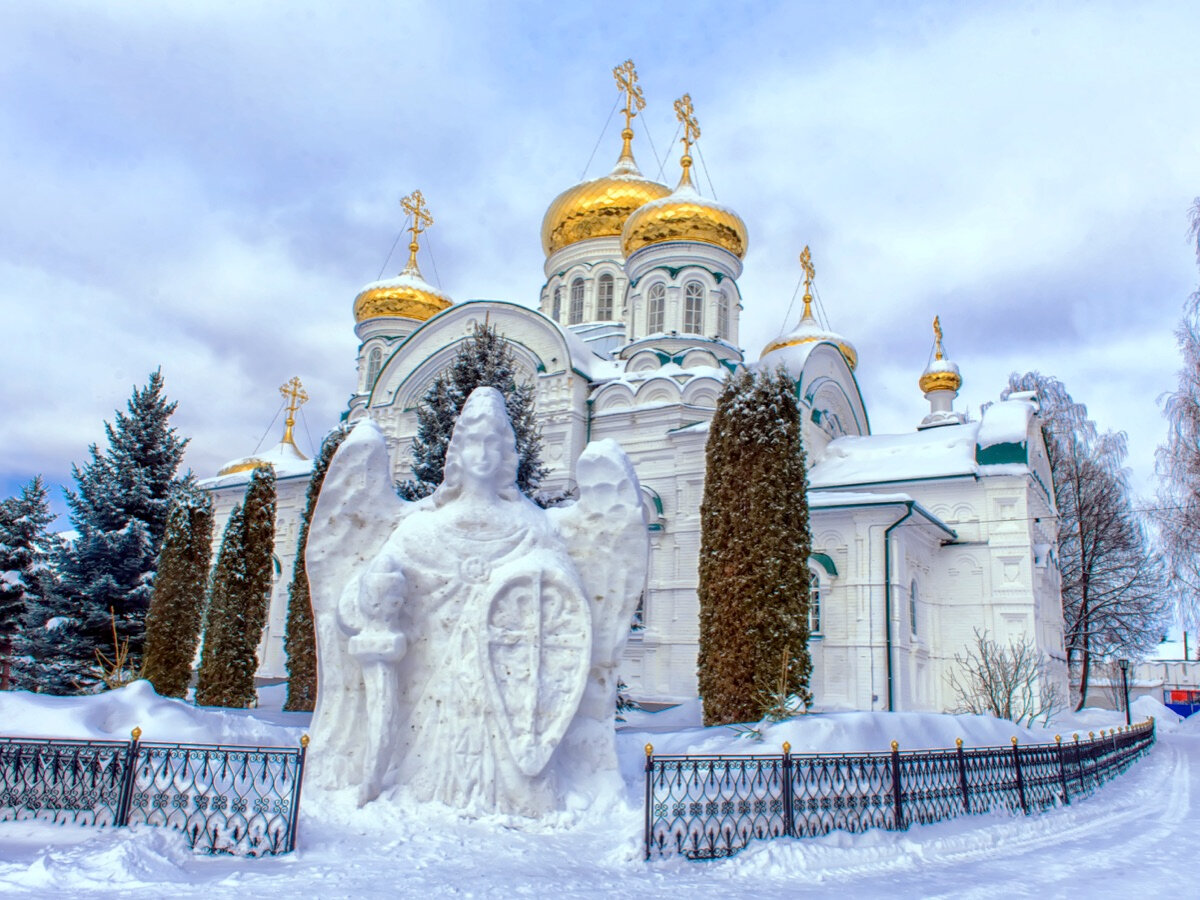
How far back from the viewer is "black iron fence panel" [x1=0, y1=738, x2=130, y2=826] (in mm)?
4418

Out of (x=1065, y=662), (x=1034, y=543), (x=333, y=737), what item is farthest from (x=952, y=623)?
(x=333, y=737)

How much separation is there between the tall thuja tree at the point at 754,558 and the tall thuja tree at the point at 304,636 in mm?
4971

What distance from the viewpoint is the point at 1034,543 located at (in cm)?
1562

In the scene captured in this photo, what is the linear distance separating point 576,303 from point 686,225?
4246 millimetres

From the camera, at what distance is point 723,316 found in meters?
18.9

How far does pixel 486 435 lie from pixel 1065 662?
55.4ft

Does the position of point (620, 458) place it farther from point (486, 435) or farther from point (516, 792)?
point (516, 792)

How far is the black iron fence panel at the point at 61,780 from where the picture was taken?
442cm

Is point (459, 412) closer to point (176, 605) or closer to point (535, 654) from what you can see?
point (176, 605)

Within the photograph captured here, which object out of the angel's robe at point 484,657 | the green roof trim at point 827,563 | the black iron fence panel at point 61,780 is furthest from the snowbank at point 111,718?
the green roof trim at point 827,563

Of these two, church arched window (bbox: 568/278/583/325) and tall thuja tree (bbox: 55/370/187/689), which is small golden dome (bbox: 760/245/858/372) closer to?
church arched window (bbox: 568/278/583/325)

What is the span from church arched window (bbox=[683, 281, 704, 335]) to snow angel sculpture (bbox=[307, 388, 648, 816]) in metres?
13.3

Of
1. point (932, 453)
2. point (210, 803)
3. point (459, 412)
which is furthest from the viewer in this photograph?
Result: point (932, 453)

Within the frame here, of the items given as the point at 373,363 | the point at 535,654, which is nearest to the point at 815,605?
the point at 535,654
